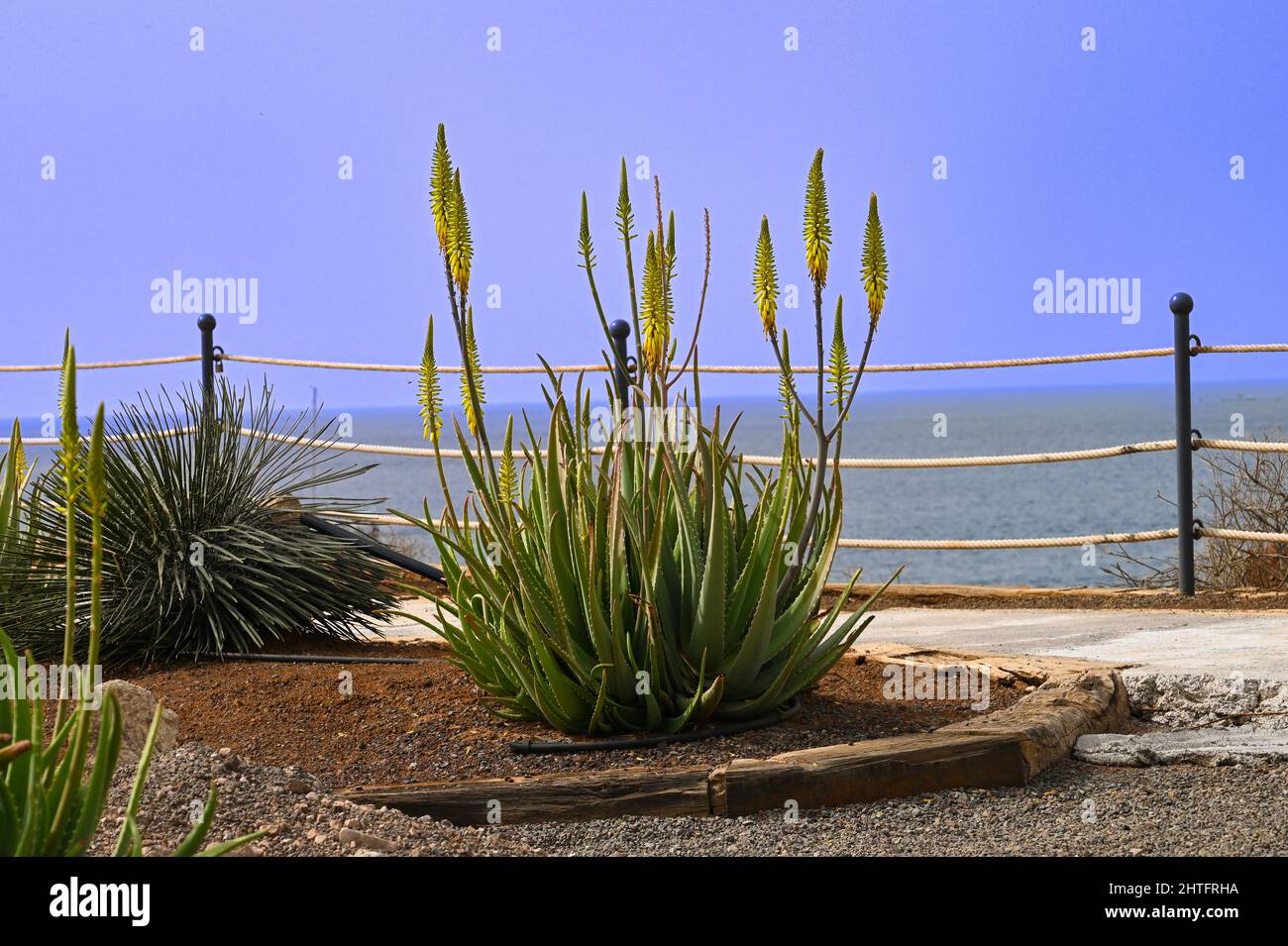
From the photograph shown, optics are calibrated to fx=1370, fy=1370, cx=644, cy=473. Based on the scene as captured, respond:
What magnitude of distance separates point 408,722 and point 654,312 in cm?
134

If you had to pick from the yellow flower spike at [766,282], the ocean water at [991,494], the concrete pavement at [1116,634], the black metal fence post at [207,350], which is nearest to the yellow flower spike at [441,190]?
the yellow flower spike at [766,282]

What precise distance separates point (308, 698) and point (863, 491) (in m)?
50.1

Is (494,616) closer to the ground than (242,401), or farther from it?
closer to the ground

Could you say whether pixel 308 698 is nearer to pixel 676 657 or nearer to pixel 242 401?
pixel 676 657

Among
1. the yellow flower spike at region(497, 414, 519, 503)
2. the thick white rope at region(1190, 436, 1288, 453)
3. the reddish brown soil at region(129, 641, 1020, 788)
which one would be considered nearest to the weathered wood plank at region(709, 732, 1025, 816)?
the reddish brown soil at region(129, 641, 1020, 788)

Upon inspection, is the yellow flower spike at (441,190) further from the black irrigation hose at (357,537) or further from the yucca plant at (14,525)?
the black irrigation hose at (357,537)

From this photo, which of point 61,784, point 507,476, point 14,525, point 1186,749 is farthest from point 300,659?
point 1186,749

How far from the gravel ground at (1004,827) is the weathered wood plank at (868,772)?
0.11 ft

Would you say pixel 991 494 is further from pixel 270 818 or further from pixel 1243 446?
pixel 270 818

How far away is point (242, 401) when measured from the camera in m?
5.31

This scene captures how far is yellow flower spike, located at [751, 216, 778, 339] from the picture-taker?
128 inches

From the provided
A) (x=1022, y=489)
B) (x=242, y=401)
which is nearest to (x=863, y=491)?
(x=1022, y=489)

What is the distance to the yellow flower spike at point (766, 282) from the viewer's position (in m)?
3.25
